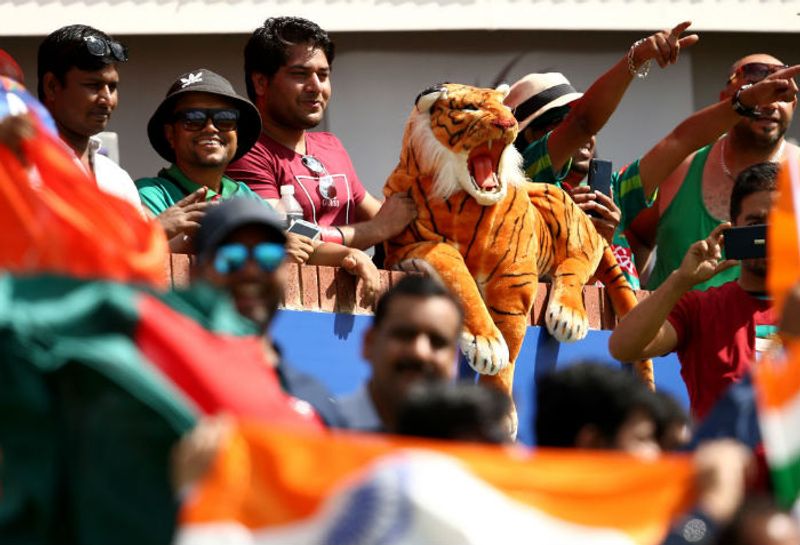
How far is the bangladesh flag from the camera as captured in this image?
4102mm

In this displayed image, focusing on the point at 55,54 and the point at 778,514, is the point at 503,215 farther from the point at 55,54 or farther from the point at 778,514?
the point at 778,514

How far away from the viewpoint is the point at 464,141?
6988 millimetres

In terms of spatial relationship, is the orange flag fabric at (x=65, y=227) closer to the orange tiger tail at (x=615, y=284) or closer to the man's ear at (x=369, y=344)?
the man's ear at (x=369, y=344)

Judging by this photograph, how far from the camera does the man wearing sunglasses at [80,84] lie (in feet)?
22.3

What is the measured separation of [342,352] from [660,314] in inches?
48.2

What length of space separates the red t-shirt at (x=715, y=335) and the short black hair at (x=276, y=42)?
2031mm

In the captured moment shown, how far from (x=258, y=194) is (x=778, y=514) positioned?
3.28 m

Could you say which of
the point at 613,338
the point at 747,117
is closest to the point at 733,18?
the point at 747,117

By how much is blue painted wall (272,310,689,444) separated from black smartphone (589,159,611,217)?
32.4 inches

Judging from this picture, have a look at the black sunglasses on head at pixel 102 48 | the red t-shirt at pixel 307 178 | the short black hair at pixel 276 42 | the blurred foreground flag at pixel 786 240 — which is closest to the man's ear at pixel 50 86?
the black sunglasses on head at pixel 102 48

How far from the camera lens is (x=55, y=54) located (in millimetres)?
6906

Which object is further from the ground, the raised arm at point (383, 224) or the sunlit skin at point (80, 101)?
the sunlit skin at point (80, 101)

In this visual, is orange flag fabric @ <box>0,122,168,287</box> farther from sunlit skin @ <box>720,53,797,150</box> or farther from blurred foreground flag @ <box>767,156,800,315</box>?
sunlit skin @ <box>720,53,797,150</box>

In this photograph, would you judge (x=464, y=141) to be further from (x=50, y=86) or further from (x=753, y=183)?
(x=50, y=86)
